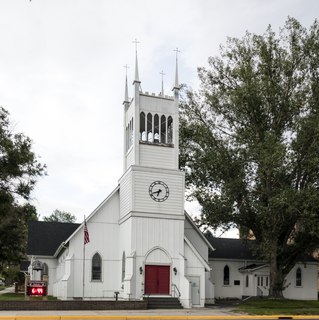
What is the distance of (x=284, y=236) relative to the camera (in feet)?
131

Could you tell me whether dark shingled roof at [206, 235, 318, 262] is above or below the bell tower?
below

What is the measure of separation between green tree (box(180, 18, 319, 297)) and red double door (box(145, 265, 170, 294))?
6858mm

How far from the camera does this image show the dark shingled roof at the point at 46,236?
142 ft

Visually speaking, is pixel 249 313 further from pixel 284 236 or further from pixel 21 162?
pixel 21 162

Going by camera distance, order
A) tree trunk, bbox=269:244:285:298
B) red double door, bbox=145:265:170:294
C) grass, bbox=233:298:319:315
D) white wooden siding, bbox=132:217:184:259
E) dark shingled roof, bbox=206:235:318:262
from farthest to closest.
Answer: dark shingled roof, bbox=206:235:318:262
tree trunk, bbox=269:244:285:298
white wooden siding, bbox=132:217:184:259
red double door, bbox=145:265:170:294
grass, bbox=233:298:319:315

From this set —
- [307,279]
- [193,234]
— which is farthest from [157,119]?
[307,279]

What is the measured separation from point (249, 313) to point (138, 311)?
19.8 ft

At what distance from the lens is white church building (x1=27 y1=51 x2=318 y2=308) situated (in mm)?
32219

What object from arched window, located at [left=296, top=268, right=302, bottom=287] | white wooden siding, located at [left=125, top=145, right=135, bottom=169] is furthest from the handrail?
arched window, located at [left=296, top=268, right=302, bottom=287]

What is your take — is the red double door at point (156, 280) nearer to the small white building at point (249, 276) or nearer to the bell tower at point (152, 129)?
the bell tower at point (152, 129)

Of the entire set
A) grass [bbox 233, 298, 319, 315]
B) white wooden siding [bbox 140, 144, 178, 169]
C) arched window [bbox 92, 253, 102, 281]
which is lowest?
grass [bbox 233, 298, 319, 315]

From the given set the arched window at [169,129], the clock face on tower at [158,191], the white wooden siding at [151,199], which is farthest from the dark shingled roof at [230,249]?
the arched window at [169,129]

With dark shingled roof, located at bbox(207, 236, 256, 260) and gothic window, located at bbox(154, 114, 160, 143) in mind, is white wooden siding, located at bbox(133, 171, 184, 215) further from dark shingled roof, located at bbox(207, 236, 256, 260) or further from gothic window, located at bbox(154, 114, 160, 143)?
dark shingled roof, located at bbox(207, 236, 256, 260)

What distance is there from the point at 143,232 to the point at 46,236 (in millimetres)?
15689
